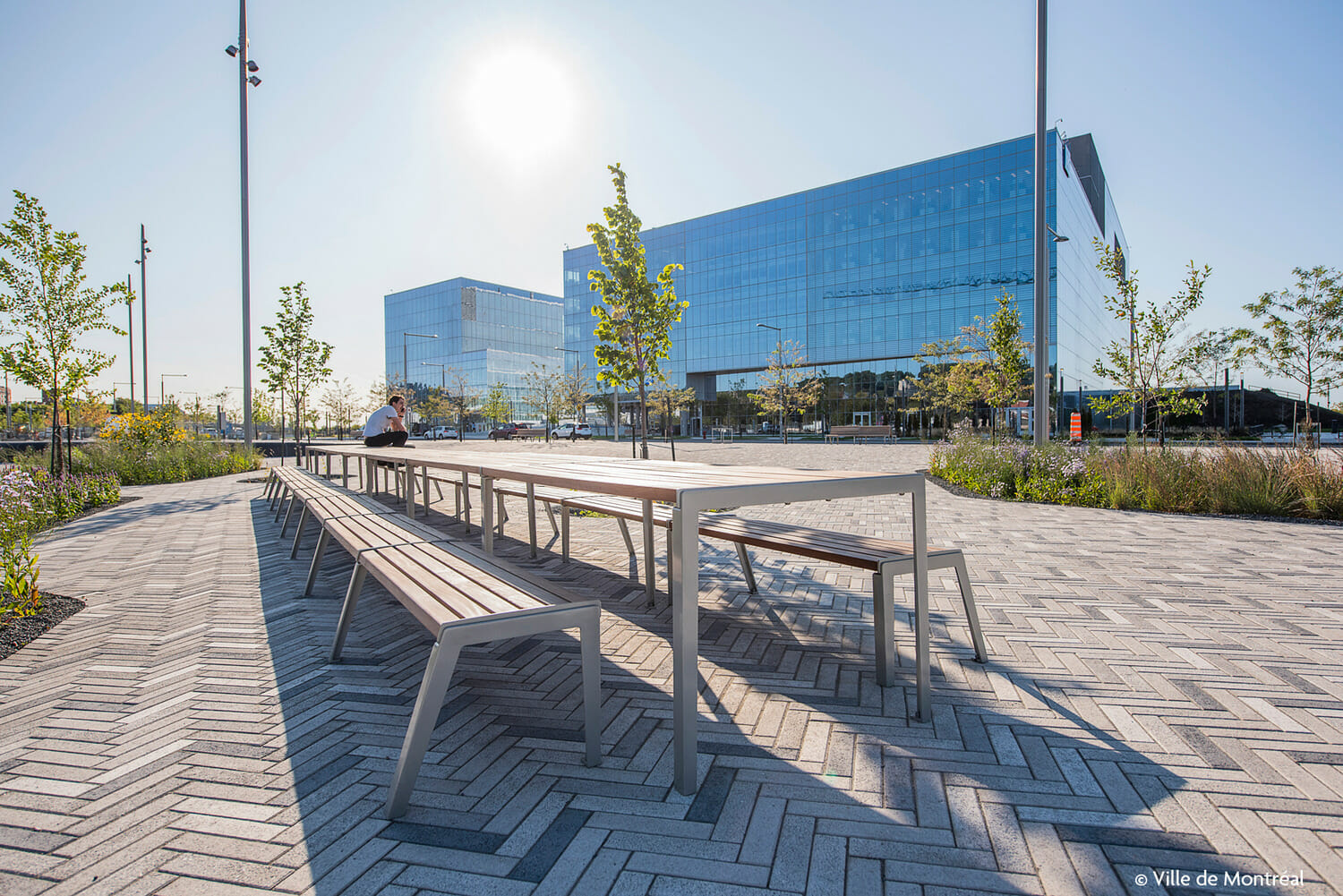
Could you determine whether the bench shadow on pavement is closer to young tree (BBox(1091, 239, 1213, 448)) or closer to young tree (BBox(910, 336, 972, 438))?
young tree (BBox(1091, 239, 1213, 448))

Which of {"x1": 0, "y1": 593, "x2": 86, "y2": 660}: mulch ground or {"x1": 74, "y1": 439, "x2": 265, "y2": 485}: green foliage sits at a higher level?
{"x1": 74, "y1": 439, "x2": 265, "y2": 485}: green foliage

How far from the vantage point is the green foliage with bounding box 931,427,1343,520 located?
7004 mm

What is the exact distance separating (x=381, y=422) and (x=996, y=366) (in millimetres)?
27116

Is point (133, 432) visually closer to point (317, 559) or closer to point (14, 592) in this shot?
point (14, 592)

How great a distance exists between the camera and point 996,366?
2847cm

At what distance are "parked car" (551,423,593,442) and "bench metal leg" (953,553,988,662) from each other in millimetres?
45184

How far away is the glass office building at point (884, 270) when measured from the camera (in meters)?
39.8

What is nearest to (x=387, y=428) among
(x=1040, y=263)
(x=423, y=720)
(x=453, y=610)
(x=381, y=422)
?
(x=381, y=422)

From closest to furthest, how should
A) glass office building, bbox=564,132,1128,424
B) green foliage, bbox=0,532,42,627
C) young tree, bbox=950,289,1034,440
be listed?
green foliage, bbox=0,532,42,627 → young tree, bbox=950,289,1034,440 → glass office building, bbox=564,132,1128,424

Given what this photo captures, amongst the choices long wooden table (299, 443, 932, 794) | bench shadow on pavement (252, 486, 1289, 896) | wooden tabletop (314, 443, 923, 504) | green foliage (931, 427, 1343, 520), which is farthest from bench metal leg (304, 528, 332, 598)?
green foliage (931, 427, 1343, 520)

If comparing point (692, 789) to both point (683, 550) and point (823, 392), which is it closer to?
point (683, 550)

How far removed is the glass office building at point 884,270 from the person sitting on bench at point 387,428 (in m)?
35.6

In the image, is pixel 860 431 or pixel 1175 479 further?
pixel 860 431

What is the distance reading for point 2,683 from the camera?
304 cm
